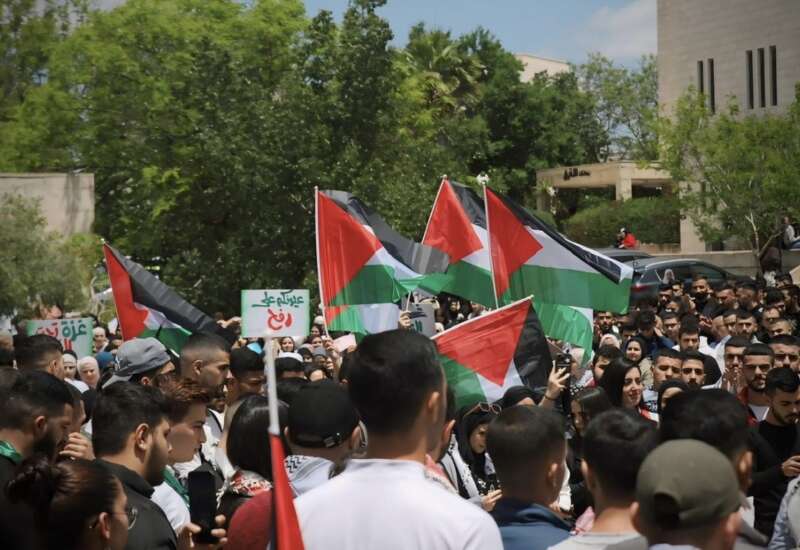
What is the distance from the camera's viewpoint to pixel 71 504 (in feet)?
13.2

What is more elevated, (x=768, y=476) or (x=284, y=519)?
(x=284, y=519)

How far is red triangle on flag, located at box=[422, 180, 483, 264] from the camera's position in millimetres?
13391

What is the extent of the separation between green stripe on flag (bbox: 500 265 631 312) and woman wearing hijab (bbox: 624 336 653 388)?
0.57 m

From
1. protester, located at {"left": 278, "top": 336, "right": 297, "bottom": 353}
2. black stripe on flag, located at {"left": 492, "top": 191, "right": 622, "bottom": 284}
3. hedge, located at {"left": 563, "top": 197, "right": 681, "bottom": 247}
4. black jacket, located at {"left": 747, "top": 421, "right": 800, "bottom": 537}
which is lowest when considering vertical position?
black jacket, located at {"left": 747, "top": 421, "right": 800, "bottom": 537}

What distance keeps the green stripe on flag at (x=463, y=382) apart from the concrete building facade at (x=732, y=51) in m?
39.9

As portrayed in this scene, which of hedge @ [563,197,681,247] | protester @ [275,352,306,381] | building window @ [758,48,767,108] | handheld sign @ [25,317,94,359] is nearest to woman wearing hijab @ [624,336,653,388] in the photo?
protester @ [275,352,306,381]

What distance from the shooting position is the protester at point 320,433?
181 inches

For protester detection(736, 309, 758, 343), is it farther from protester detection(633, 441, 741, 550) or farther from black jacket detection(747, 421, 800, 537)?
protester detection(633, 441, 741, 550)

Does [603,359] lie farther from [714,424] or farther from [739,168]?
[739,168]

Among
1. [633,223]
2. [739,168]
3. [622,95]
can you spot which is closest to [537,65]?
[622,95]

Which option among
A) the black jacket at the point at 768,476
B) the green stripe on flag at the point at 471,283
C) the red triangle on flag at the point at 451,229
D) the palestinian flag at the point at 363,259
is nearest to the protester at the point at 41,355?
the palestinian flag at the point at 363,259

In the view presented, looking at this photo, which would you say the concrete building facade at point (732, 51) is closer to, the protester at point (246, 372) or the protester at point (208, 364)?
the protester at point (208, 364)

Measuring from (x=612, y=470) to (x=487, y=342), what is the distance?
4479mm

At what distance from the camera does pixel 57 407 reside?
554cm
